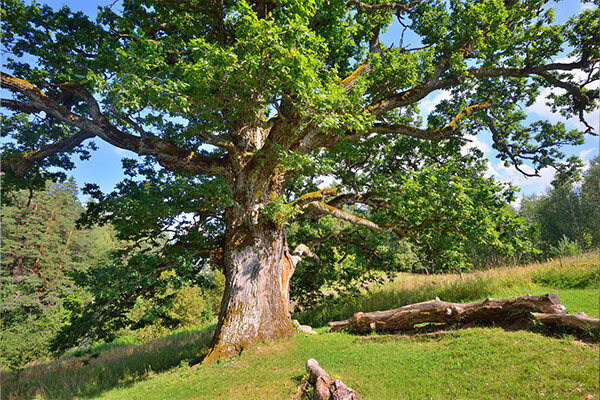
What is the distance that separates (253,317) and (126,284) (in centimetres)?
364

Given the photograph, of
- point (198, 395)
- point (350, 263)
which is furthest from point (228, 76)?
point (350, 263)

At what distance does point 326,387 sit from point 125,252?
7.81 metres

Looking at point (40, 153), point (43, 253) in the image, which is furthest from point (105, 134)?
point (43, 253)

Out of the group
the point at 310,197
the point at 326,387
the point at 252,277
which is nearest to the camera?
the point at 326,387

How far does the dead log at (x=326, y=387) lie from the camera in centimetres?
394

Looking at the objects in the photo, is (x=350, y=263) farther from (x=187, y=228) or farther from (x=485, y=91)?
(x=485, y=91)

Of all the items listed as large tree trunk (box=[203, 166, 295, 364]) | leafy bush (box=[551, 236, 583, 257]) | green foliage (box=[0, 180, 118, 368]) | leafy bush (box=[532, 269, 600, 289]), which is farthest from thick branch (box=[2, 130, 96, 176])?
leafy bush (box=[551, 236, 583, 257])

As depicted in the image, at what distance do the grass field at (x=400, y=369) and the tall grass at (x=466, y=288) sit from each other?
1.02ft

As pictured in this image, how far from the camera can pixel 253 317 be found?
762 cm

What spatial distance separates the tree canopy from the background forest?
3.70 feet

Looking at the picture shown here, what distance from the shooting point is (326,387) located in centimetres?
436

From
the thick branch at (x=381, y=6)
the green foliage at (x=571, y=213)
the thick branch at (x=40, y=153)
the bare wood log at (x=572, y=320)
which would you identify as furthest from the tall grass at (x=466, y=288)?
the green foliage at (x=571, y=213)

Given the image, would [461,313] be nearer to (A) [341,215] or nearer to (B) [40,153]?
(A) [341,215]

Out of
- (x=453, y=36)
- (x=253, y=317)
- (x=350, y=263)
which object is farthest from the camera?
(x=350, y=263)
